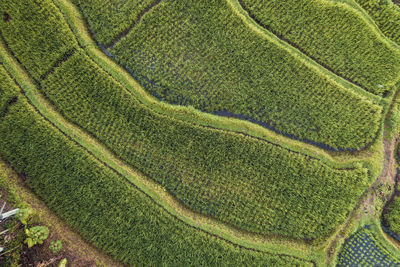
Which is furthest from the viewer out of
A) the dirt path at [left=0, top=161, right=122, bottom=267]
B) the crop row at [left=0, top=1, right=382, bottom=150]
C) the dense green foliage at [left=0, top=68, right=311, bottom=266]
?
the crop row at [left=0, top=1, right=382, bottom=150]

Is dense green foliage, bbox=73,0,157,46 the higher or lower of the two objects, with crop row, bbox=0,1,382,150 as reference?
higher

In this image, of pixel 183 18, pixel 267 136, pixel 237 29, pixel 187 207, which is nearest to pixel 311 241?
pixel 267 136

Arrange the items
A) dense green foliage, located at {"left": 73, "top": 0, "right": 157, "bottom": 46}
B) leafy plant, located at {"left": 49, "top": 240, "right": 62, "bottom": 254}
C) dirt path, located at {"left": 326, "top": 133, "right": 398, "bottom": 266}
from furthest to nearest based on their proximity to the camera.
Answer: dense green foliage, located at {"left": 73, "top": 0, "right": 157, "bottom": 46}
dirt path, located at {"left": 326, "top": 133, "right": 398, "bottom": 266}
leafy plant, located at {"left": 49, "top": 240, "right": 62, "bottom": 254}

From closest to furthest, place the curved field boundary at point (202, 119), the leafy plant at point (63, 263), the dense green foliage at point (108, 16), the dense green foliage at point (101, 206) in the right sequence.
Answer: the leafy plant at point (63, 263) < the dense green foliage at point (101, 206) < the curved field boundary at point (202, 119) < the dense green foliage at point (108, 16)

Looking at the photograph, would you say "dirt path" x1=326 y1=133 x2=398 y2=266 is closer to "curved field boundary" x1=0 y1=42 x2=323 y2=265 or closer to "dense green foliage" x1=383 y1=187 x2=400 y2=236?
"dense green foliage" x1=383 y1=187 x2=400 y2=236

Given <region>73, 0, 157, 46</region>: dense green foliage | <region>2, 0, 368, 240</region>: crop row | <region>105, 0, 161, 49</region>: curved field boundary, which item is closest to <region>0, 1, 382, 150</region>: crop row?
<region>105, 0, 161, 49</region>: curved field boundary

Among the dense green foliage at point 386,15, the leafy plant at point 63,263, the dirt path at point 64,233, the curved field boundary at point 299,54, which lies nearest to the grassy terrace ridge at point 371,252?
the curved field boundary at point 299,54

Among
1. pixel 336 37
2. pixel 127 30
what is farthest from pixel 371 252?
pixel 127 30

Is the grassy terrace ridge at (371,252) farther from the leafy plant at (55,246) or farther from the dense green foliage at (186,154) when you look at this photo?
the leafy plant at (55,246)
